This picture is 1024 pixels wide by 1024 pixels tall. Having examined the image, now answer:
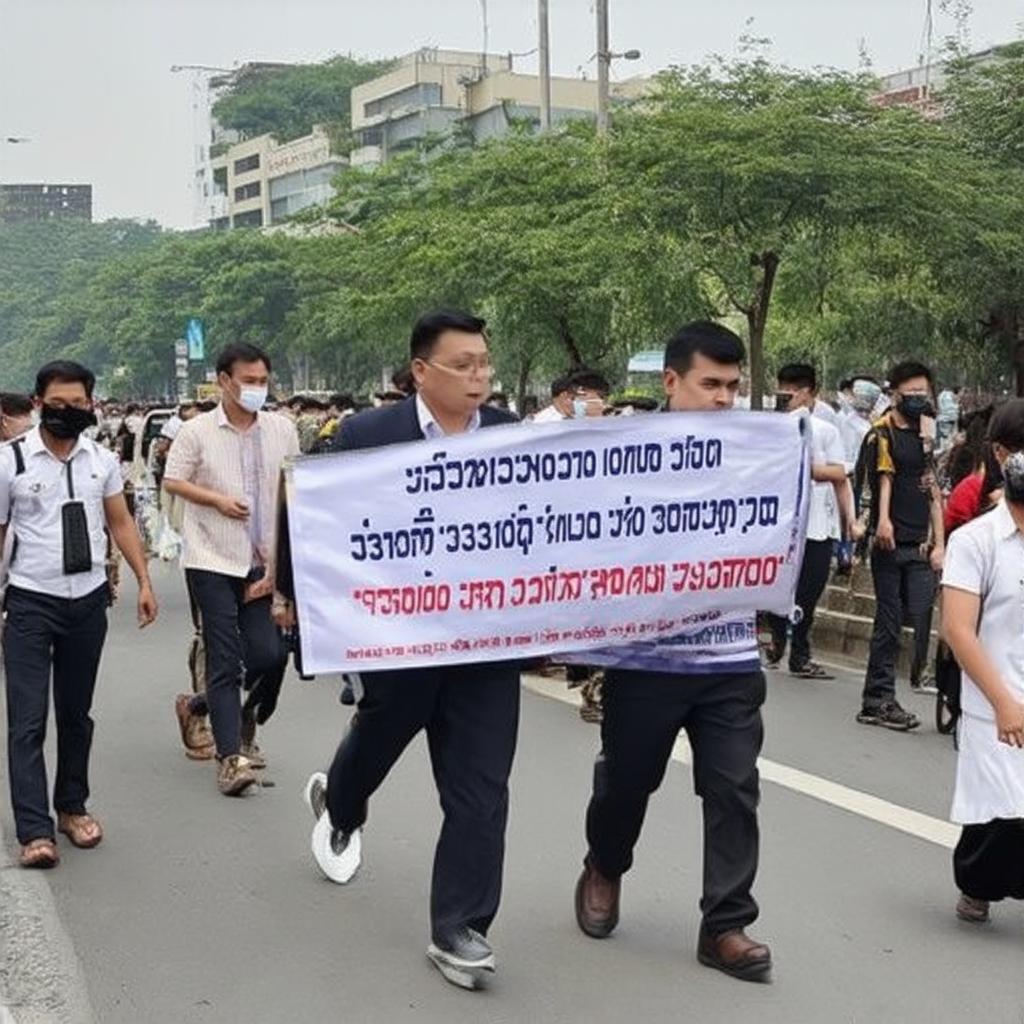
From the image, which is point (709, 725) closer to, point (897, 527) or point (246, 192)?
point (897, 527)

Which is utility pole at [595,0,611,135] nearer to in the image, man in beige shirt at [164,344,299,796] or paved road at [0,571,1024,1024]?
paved road at [0,571,1024,1024]

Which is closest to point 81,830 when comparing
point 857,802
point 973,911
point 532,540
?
point 532,540

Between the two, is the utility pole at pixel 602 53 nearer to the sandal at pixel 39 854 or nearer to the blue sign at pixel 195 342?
the sandal at pixel 39 854

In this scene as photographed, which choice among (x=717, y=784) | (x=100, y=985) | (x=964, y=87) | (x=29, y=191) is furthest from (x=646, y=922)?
(x=29, y=191)

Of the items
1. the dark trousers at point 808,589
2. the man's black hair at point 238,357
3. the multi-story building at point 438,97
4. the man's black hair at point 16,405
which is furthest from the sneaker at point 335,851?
the multi-story building at point 438,97

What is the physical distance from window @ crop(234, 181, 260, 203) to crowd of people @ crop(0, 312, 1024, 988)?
103336mm

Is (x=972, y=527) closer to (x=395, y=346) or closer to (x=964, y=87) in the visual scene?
(x=964, y=87)

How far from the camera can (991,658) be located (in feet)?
15.8

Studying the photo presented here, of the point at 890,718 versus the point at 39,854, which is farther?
the point at 890,718

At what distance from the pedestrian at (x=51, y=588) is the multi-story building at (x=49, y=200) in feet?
602

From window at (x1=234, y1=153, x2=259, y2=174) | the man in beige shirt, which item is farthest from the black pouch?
window at (x1=234, y1=153, x2=259, y2=174)

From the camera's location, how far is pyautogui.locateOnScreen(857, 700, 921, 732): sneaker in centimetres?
812

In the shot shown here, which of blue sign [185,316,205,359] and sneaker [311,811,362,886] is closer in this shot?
sneaker [311,811,362,886]

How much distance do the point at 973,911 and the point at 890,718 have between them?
313cm
